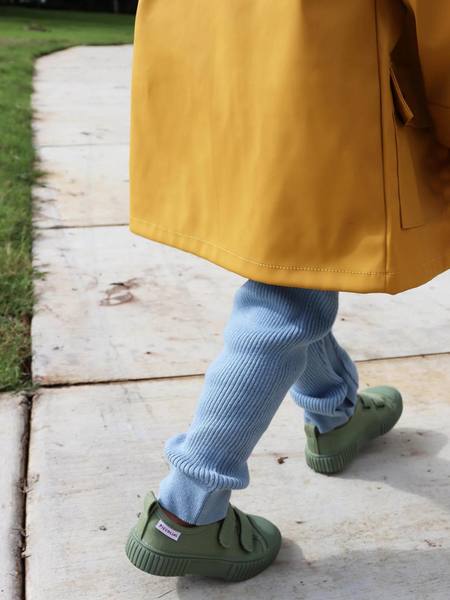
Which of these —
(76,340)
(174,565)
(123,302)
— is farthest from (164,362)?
(174,565)

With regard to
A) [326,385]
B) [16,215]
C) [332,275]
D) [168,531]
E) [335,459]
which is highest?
[332,275]

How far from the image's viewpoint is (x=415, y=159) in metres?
1.22

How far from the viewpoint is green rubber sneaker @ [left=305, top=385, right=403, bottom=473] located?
186 cm

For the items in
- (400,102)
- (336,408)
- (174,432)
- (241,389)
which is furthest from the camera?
(174,432)

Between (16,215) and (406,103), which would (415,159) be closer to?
(406,103)

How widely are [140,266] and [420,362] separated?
4.50 ft

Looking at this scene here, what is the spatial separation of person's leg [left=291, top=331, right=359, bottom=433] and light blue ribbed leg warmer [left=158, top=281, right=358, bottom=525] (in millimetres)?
300

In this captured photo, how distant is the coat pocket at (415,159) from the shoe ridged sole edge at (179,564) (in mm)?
805

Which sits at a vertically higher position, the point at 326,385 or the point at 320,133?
the point at 320,133

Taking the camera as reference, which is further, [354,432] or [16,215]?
[16,215]

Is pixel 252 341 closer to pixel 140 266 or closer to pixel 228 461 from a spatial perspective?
pixel 228 461

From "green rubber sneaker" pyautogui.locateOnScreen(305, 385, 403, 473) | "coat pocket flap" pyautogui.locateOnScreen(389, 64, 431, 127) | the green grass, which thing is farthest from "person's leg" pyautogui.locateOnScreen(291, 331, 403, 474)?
the green grass

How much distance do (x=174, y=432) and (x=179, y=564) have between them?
2.05 ft

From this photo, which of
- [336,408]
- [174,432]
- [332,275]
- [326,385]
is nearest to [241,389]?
[332,275]
